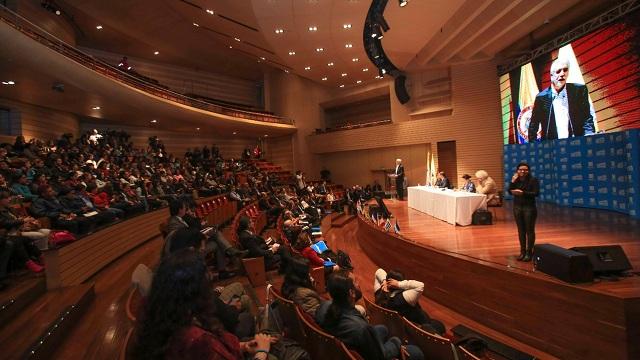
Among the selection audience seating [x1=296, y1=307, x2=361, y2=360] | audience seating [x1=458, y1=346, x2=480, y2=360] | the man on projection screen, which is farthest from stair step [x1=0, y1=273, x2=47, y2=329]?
the man on projection screen

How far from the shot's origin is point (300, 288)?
2.69m

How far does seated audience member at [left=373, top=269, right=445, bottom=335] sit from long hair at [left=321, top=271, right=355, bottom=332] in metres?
0.72

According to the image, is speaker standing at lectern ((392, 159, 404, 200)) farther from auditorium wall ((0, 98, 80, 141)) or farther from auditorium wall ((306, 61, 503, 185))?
auditorium wall ((0, 98, 80, 141))

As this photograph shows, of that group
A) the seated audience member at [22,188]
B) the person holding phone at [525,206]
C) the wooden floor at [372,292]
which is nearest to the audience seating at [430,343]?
the wooden floor at [372,292]

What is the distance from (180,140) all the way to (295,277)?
14.8 metres

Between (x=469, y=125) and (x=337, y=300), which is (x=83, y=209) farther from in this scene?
(x=469, y=125)

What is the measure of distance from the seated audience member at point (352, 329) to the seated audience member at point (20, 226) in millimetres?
3388

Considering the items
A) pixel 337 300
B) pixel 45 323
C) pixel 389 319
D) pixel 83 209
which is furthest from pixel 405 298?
pixel 83 209

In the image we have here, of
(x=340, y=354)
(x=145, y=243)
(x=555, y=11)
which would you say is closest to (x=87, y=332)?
(x=340, y=354)

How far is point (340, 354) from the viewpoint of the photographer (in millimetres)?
1744

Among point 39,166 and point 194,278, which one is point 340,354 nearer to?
point 194,278

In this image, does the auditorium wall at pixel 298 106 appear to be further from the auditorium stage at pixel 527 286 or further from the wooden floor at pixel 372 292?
the auditorium stage at pixel 527 286

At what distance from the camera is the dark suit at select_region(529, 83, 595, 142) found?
7.80 m

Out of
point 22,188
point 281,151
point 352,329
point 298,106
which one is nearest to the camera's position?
point 352,329
